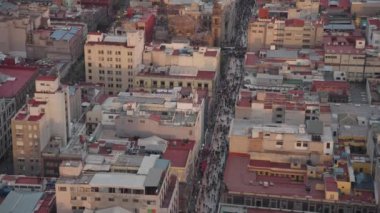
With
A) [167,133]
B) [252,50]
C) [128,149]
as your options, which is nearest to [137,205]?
[128,149]

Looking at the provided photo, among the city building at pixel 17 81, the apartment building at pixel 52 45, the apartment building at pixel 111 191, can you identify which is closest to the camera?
the apartment building at pixel 111 191

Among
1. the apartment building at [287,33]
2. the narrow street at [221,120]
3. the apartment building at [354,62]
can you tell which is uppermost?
the apartment building at [287,33]

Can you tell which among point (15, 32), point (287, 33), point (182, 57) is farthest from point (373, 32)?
point (15, 32)


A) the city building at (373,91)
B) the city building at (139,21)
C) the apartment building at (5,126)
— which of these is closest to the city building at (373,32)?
the city building at (373,91)

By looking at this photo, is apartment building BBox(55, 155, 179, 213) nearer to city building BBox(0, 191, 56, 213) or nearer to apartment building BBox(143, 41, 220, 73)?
city building BBox(0, 191, 56, 213)

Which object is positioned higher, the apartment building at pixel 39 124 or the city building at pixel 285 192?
the apartment building at pixel 39 124

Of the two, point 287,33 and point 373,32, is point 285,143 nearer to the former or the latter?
point 287,33

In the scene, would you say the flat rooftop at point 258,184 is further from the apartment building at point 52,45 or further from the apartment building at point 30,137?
the apartment building at point 52,45
